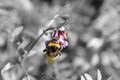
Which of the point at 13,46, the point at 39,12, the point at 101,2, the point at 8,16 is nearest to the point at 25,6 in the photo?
the point at 39,12

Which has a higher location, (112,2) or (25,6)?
(25,6)

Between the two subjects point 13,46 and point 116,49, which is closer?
point 13,46

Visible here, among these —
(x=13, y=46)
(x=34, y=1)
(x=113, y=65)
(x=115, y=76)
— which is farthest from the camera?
(x=34, y=1)

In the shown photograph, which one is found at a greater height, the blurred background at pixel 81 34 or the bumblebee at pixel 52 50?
the blurred background at pixel 81 34

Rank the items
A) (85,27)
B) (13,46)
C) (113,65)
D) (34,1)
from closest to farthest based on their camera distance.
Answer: (13,46), (113,65), (85,27), (34,1)

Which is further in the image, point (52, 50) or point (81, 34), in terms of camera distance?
point (81, 34)

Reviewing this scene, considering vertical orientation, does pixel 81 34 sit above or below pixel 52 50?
above

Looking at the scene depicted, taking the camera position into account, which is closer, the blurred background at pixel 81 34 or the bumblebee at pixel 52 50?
the bumblebee at pixel 52 50

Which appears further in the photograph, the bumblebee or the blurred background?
the blurred background

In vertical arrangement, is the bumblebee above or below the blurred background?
below

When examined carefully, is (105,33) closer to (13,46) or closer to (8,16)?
(8,16)

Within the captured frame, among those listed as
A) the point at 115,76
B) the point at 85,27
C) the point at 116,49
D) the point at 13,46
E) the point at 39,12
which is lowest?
the point at 13,46
